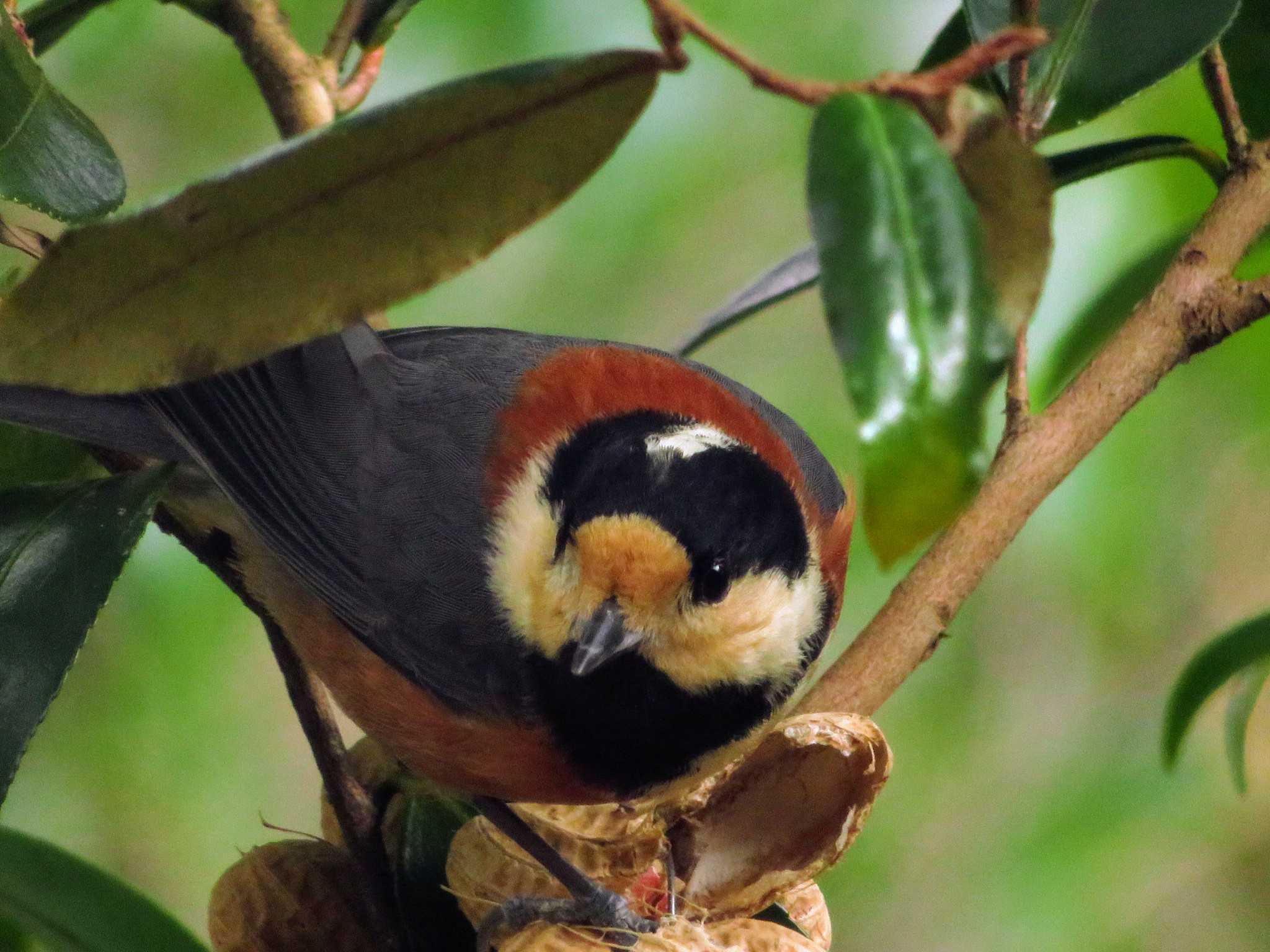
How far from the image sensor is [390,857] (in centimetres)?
99

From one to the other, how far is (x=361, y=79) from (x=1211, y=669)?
0.96 meters

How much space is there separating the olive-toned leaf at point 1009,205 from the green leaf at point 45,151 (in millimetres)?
603

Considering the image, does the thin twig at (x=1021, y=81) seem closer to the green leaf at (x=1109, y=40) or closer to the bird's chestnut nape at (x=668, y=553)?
the green leaf at (x=1109, y=40)

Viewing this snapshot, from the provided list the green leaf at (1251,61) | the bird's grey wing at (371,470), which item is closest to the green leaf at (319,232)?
the bird's grey wing at (371,470)

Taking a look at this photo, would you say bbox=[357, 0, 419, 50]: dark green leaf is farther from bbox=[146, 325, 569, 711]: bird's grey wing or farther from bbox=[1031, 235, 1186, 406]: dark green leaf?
bbox=[1031, 235, 1186, 406]: dark green leaf

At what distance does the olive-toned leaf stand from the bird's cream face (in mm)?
462

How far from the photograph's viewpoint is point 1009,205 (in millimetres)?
661

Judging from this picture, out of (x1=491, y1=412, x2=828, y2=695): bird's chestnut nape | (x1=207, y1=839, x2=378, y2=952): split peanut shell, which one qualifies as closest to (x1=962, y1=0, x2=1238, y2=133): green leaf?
(x1=491, y1=412, x2=828, y2=695): bird's chestnut nape

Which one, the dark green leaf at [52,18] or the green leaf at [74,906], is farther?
the dark green leaf at [52,18]

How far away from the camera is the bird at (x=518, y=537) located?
1115mm

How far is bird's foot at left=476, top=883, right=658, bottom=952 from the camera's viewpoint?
0.95 m

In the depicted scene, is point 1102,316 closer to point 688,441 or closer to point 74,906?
point 688,441

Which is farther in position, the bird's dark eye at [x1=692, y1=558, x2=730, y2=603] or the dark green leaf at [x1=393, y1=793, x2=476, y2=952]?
the bird's dark eye at [x1=692, y1=558, x2=730, y2=603]

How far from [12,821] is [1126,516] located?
1689 millimetres
